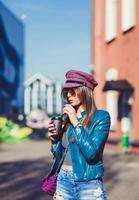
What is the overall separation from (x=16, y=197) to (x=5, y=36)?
4171 centimetres

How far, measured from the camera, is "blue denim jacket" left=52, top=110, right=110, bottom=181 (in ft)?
12.1

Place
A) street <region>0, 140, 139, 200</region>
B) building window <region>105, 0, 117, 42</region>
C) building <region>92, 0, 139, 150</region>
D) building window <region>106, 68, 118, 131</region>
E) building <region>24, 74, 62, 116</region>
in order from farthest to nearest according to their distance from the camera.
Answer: building <region>24, 74, 62, 116</region> < building window <region>105, 0, 117, 42</region> < building window <region>106, 68, 118, 131</region> < building <region>92, 0, 139, 150</region> < street <region>0, 140, 139, 200</region>

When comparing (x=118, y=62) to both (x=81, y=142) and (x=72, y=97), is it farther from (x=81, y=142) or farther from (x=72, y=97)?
(x=81, y=142)

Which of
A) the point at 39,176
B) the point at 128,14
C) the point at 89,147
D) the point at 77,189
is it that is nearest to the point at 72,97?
the point at 89,147

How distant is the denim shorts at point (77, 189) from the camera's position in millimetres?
3811

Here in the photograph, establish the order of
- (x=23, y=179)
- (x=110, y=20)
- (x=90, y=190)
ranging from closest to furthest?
(x=90, y=190) < (x=23, y=179) < (x=110, y=20)

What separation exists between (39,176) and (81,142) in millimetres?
8385

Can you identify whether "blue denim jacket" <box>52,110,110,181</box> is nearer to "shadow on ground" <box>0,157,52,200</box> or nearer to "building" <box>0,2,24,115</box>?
"shadow on ground" <box>0,157,52,200</box>

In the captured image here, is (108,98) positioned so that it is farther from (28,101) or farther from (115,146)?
(28,101)

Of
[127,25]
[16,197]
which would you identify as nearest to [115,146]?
[127,25]

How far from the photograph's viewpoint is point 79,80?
3.86 metres

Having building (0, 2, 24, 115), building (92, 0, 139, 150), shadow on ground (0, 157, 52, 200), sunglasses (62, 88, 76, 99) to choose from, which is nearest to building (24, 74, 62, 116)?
building (0, 2, 24, 115)

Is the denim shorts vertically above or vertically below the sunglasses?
below

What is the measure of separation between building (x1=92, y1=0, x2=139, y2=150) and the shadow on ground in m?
4.74
